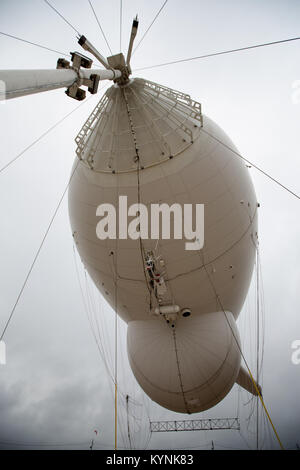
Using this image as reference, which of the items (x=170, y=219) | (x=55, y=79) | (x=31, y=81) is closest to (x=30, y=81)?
(x=31, y=81)

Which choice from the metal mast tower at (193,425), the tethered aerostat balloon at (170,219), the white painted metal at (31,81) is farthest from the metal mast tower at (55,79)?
the metal mast tower at (193,425)

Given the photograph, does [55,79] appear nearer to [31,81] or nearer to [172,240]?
[31,81]

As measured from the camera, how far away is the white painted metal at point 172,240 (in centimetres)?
772

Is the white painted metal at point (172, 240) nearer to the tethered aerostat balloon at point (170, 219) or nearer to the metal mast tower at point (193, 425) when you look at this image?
the tethered aerostat balloon at point (170, 219)

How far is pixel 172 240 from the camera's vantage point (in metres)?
8.02

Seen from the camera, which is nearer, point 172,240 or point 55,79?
point 55,79

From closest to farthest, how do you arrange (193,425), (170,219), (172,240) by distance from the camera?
(170,219) → (172,240) → (193,425)

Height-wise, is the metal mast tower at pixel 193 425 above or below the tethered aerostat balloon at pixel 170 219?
below

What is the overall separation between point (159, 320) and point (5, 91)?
9189 mm

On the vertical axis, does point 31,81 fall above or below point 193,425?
above

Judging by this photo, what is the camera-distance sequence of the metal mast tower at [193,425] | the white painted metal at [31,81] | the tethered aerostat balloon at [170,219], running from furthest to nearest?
1. the metal mast tower at [193,425]
2. the tethered aerostat balloon at [170,219]
3. the white painted metal at [31,81]
